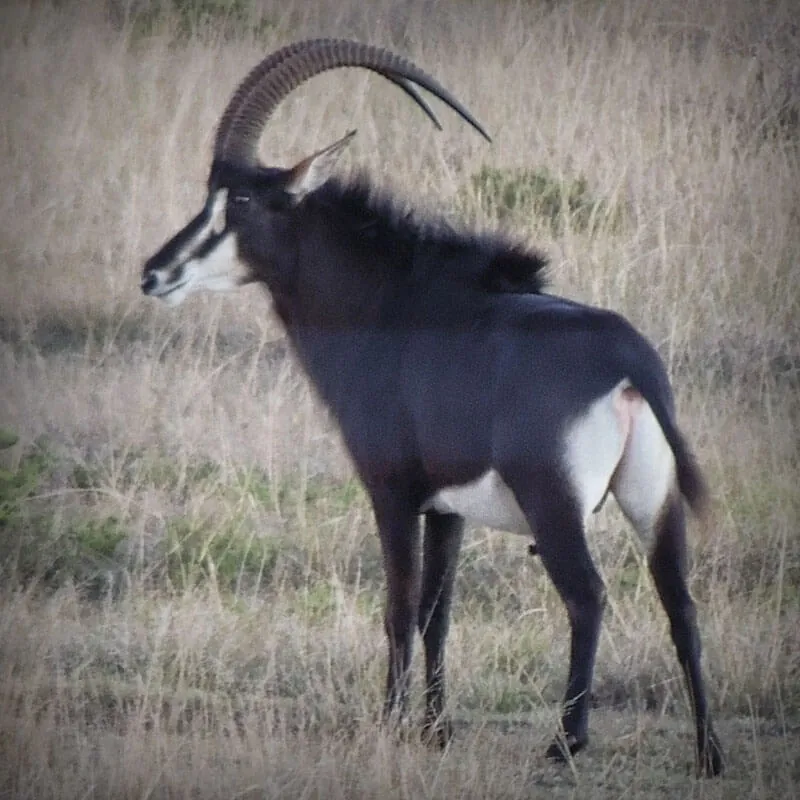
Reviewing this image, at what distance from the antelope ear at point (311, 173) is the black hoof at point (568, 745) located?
2160 millimetres

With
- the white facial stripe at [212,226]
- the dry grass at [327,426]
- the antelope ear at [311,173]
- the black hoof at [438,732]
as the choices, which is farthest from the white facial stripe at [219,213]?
the black hoof at [438,732]

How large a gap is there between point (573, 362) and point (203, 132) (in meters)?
4.99

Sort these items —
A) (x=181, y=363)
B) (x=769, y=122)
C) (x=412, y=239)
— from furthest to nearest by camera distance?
(x=769, y=122), (x=181, y=363), (x=412, y=239)

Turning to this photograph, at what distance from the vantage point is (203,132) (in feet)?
32.4

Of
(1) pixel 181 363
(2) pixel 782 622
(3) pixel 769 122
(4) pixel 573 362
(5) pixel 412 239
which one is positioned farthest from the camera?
(3) pixel 769 122

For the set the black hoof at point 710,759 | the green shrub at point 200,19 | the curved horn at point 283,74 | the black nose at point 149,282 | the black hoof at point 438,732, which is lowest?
the black hoof at point 438,732

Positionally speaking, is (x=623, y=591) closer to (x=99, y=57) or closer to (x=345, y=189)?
(x=345, y=189)

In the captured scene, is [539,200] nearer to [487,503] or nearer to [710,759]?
[487,503]

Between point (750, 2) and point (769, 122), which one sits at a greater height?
point (750, 2)

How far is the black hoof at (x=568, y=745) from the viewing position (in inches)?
217

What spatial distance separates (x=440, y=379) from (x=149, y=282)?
1.19m

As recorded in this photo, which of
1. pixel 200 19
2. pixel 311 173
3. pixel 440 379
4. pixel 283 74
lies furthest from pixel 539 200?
pixel 440 379

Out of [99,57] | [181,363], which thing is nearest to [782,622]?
[181,363]

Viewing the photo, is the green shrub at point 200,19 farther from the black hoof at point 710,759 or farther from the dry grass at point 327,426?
the black hoof at point 710,759
